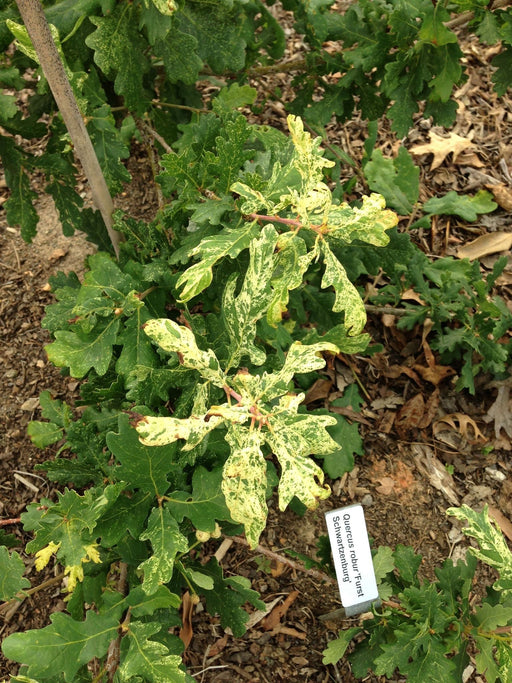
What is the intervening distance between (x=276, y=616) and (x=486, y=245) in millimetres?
1833

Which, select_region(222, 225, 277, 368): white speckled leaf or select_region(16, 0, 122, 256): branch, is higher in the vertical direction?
select_region(16, 0, 122, 256): branch

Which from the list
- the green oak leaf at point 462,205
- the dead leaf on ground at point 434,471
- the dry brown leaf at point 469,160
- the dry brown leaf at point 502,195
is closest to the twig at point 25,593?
the dead leaf on ground at point 434,471

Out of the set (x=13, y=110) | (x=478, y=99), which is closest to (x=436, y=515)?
(x=13, y=110)

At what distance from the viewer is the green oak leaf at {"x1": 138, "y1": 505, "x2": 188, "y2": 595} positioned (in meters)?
1.27

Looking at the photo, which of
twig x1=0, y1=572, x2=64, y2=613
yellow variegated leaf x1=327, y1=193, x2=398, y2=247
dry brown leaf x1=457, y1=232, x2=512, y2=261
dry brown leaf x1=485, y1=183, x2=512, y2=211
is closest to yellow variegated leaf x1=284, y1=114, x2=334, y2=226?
yellow variegated leaf x1=327, y1=193, x2=398, y2=247

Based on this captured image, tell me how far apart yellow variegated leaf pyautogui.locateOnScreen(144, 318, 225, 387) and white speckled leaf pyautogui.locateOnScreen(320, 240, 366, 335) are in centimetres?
29

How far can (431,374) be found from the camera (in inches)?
102

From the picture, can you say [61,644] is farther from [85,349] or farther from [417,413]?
[417,413]

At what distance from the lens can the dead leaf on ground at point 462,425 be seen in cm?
253

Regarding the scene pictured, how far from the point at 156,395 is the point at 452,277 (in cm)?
142

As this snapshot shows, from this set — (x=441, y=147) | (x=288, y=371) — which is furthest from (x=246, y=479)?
(x=441, y=147)

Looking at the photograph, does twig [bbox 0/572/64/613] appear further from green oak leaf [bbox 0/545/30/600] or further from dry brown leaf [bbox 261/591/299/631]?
dry brown leaf [bbox 261/591/299/631]

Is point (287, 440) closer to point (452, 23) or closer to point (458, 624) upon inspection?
point (458, 624)

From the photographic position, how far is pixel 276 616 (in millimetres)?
2152
